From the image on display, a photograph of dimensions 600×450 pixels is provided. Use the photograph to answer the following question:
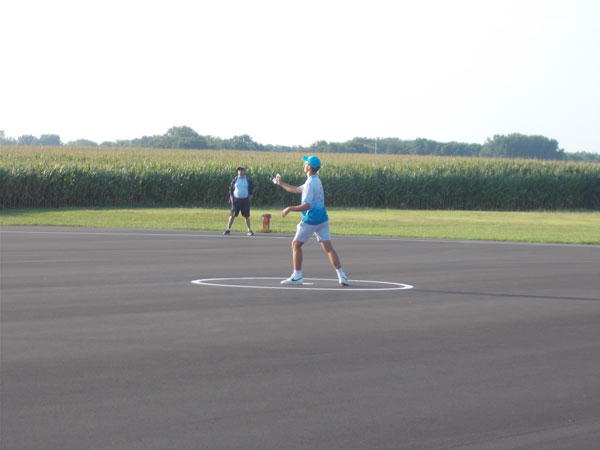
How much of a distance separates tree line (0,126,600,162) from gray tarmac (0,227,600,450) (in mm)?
113484

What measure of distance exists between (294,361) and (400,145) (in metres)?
147

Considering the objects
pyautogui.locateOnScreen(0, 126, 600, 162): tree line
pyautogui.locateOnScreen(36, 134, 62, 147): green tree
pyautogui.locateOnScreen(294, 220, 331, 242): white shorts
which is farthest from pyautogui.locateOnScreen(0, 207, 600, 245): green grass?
pyautogui.locateOnScreen(36, 134, 62, 147): green tree

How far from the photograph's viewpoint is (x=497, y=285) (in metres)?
14.2

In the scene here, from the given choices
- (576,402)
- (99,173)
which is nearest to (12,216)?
(99,173)

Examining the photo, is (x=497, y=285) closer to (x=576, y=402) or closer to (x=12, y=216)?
(x=576, y=402)

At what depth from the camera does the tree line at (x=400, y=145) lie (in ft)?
428

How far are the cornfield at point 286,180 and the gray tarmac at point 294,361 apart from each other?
27.2m

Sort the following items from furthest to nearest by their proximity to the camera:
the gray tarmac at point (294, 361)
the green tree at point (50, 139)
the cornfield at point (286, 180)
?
1. the green tree at point (50, 139)
2. the cornfield at point (286, 180)
3. the gray tarmac at point (294, 361)

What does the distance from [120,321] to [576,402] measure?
531 centimetres

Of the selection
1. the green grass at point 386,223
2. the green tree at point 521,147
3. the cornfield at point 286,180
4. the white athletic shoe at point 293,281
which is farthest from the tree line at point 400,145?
the white athletic shoe at point 293,281

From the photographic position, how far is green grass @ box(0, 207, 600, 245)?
27.6 m

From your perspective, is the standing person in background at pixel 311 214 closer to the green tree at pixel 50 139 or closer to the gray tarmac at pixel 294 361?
the gray tarmac at pixel 294 361

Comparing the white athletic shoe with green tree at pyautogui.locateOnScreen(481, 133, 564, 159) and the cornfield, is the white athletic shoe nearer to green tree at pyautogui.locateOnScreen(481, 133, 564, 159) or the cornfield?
the cornfield

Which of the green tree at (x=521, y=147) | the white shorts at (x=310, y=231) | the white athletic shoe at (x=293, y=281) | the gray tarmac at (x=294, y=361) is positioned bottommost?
the white athletic shoe at (x=293, y=281)
